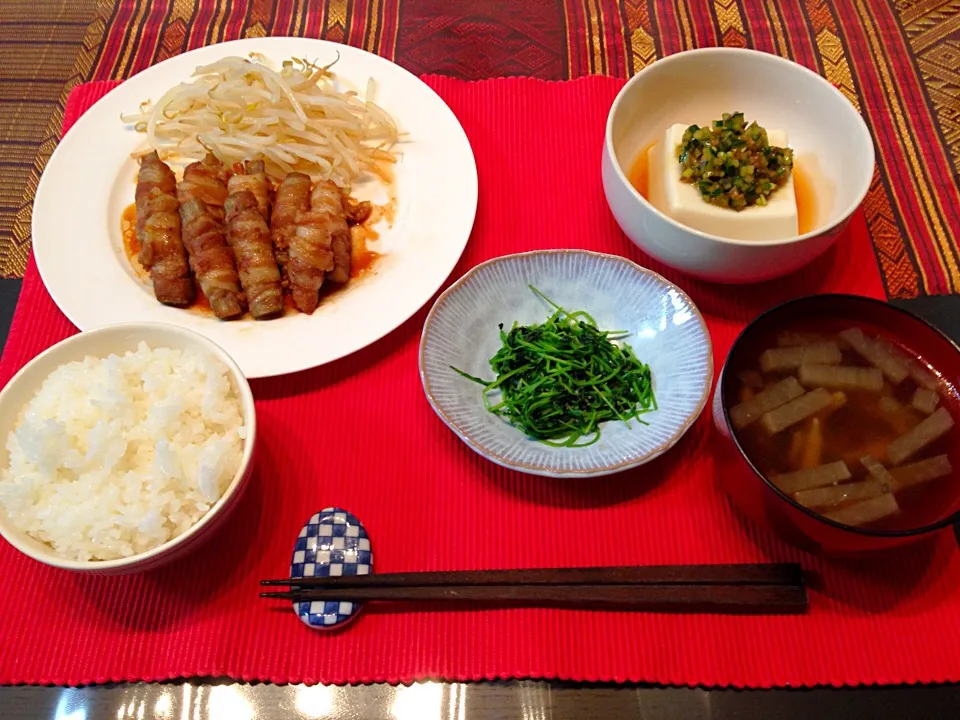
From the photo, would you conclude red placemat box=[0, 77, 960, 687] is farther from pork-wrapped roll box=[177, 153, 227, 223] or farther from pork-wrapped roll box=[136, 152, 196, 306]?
pork-wrapped roll box=[177, 153, 227, 223]

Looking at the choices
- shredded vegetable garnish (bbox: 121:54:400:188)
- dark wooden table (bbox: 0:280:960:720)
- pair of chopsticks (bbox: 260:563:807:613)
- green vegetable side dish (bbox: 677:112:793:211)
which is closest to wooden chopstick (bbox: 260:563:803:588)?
pair of chopsticks (bbox: 260:563:807:613)

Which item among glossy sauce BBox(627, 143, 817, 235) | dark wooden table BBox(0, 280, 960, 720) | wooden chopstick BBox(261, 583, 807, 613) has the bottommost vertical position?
dark wooden table BBox(0, 280, 960, 720)

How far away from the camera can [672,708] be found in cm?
149

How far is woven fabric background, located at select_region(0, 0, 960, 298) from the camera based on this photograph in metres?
2.58

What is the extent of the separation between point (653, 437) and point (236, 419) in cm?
101

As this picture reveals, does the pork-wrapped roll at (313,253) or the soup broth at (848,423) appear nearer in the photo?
the soup broth at (848,423)

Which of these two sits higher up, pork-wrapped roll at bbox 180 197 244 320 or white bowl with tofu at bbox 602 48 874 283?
white bowl with tofu at bbox 602 48 874 283

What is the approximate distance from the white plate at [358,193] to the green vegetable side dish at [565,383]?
32 cm

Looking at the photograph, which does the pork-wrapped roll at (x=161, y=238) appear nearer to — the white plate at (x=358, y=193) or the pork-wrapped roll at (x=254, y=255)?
the white plate at (x=358, y=193)

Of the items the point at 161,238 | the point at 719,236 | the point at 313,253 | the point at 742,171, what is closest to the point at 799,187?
the point at 742,171

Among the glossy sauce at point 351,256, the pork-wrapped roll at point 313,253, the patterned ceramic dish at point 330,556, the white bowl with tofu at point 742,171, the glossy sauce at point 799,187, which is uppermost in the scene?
the white bowl with tofu at point 742,171

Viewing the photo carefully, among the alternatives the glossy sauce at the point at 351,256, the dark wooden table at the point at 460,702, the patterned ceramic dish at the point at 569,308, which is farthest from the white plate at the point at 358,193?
the dark wooden table at the point at 460,702

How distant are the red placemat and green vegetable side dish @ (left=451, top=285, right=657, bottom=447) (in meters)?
0.15

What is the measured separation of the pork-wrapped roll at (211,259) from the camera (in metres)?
1.96
